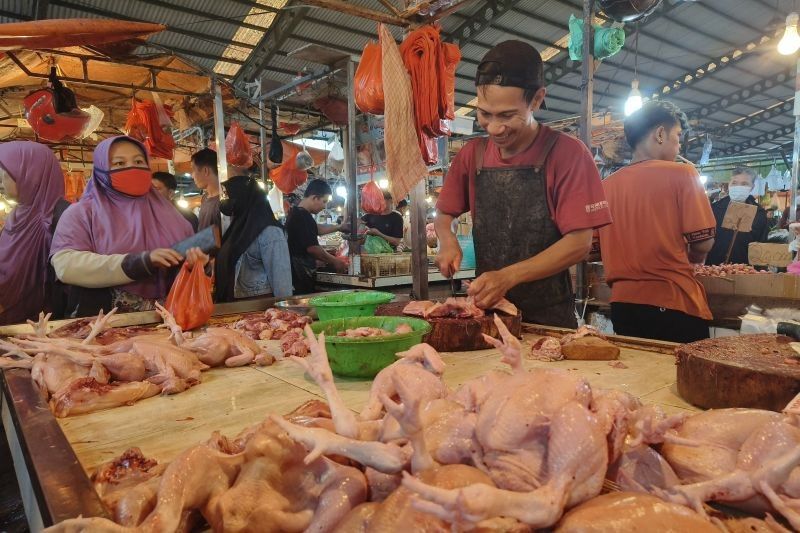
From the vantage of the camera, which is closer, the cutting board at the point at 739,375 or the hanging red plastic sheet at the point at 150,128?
the cutting board at the point at 739,375

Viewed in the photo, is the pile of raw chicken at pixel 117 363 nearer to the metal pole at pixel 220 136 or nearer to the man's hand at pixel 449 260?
A: the man's hand at pixel 449 260

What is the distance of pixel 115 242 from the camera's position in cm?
367

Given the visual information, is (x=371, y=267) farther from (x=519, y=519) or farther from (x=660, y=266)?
(x=519, y=519)

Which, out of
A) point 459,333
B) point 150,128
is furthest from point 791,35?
point 150,128

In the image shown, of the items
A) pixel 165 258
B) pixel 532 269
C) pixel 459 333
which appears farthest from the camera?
pixel 165 258

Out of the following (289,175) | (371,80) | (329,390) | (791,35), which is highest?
(791,35)

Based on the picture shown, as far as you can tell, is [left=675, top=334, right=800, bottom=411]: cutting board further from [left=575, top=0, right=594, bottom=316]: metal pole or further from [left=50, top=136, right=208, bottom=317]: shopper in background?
[left=575, top=0, right=594, bottom=316]: metal pole

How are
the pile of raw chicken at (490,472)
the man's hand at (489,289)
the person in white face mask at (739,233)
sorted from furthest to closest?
the person in white face mask at (739,233) < the man's hand at (489,289) < the pile of raw chicken at (490,472)

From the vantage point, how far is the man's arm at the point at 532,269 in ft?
8.73

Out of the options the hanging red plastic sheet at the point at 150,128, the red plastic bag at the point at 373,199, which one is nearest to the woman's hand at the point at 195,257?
the hanging red plastic sheet at the point at 150,128

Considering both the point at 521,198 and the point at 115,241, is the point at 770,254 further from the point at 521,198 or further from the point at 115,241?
the point at 115,241

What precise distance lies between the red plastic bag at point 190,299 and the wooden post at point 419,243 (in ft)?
5.26

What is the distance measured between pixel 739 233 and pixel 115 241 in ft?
24.3

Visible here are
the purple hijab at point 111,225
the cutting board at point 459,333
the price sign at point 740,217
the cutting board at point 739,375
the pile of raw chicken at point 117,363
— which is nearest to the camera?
the cutting board at point 739,375
